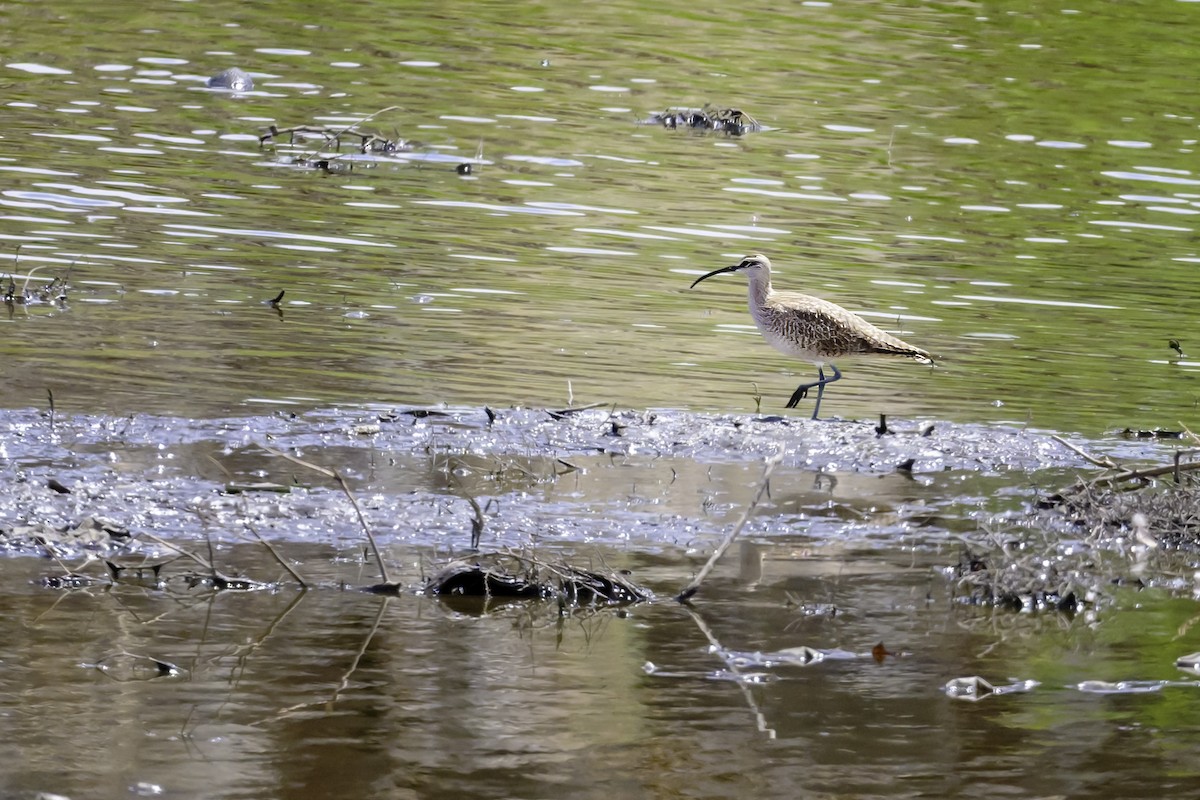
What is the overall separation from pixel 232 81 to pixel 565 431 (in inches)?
658

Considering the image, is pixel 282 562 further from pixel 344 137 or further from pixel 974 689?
pixel 344 137

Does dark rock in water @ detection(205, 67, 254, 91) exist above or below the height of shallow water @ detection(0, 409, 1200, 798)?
above

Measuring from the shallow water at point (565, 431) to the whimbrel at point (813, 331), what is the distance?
0.43 m

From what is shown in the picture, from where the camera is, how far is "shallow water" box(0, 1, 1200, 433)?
13.5 meters

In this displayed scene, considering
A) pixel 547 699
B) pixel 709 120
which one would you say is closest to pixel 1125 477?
pixel 547 699

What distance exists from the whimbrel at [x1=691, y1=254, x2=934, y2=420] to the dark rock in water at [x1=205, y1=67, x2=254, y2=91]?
1527 cm

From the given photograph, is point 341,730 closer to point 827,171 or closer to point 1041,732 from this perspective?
point 1041,732

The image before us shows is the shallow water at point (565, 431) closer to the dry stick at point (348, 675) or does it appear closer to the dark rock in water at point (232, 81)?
the dry stick at point (348, 675)

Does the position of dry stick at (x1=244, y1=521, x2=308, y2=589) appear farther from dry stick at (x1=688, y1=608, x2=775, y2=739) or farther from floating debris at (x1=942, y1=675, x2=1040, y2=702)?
floating debris at (x1=942, y1=675, x2=1040, y2=702)

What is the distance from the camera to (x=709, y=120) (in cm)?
2655

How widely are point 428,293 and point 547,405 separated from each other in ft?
13.5

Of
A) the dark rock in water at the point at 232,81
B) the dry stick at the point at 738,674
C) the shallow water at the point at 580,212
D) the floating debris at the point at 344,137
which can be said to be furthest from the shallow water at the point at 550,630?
the dark rock in water at the point at 232,81

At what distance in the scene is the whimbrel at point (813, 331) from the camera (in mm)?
12625

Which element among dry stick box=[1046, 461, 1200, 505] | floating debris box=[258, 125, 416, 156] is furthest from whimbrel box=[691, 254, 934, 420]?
floating debris box=[258, 125, 416, 156]
